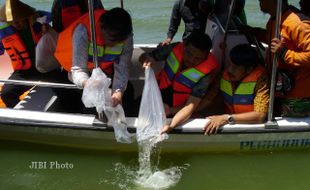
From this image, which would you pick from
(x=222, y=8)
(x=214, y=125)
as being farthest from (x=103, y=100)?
(x=222, y=8)

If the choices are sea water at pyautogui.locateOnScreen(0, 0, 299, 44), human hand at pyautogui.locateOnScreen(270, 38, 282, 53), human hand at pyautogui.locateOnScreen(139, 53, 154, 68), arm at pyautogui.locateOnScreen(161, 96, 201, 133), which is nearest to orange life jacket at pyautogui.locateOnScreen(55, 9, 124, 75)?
human hand at pyautogui.locateOnScreen(139, 53, 154, 68)

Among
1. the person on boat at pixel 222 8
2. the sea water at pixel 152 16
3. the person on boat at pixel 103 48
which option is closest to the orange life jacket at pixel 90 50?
the person on boat at pixel 103 48

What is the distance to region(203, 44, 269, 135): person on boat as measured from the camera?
127 inches

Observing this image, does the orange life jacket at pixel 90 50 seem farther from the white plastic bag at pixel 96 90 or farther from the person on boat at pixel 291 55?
the person on boat at pixel 291 55

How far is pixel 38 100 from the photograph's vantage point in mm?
3865

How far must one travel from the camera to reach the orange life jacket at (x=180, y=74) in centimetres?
333

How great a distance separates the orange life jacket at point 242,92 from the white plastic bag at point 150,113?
1.81ft

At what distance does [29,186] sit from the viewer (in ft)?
11.2

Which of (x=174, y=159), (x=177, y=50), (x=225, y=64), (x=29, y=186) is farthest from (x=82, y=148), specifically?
(x=225, y=64)

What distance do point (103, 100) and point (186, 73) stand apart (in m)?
0.70

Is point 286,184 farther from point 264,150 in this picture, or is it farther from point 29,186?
point 29,186

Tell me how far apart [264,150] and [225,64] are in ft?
2.51

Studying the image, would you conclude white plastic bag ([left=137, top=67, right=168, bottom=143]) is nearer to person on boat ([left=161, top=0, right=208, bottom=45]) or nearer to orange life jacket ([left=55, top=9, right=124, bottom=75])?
orange life jacket ([left=55, top=9, right=124, bottom=75])

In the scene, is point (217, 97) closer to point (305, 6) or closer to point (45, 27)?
point (305, 6)
